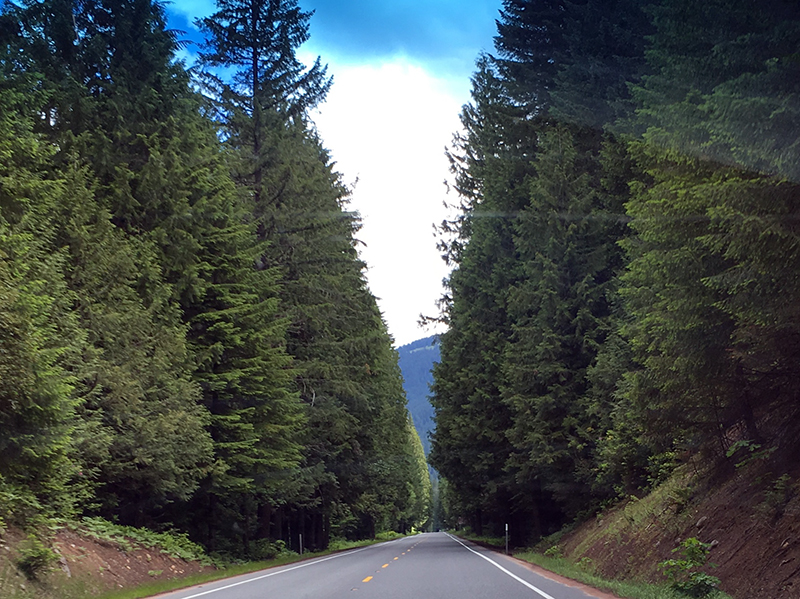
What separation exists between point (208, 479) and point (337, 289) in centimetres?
883

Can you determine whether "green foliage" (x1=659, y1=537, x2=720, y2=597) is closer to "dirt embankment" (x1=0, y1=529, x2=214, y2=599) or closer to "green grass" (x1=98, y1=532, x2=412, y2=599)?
"green grass" (x1=98, y1=532, x2=412, y2=599)

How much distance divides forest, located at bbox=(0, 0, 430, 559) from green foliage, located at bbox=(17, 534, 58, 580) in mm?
500

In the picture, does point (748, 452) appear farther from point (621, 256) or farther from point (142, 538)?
point (142, 538)

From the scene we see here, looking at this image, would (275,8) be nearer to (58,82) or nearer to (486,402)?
(58,82)

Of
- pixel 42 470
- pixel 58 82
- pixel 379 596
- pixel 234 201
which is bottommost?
pixel 379 596

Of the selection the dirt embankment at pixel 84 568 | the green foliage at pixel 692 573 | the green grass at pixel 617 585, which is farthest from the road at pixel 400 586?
the dirt embankment at pixel 84 568

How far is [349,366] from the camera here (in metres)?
24.8

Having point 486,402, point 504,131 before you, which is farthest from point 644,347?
point 504,131

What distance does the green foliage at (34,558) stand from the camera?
975 cm

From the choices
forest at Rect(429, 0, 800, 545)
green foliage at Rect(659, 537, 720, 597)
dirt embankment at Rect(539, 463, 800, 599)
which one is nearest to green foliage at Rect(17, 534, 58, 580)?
green foliage at Rect(659, 537, 720, 597)

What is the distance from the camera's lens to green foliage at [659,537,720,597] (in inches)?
352

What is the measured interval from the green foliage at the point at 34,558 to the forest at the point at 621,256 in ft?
34.1

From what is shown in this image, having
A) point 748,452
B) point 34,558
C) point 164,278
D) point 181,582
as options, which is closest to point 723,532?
point 748,452

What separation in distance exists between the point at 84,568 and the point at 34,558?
2172 millimetres
